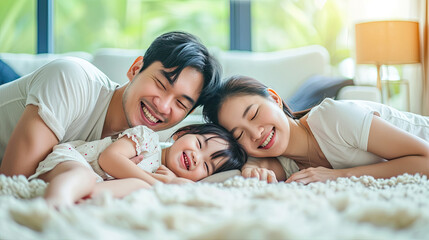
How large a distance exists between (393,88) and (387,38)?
0.95m

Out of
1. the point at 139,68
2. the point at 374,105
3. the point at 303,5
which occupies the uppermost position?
the point at 303,5

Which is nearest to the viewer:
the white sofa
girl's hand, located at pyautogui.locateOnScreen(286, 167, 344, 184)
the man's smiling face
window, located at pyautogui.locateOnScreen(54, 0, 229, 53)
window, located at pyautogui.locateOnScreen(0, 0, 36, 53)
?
girl's hand, located at pyautogui.locateOnScreen(286, 167, 344, 184)

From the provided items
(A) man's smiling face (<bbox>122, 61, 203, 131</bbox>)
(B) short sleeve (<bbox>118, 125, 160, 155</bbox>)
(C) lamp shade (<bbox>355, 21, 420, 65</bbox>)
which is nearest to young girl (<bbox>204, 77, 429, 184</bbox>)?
(A) man's smiling face (<bbox>122, 61, 203, 131</bbox>)

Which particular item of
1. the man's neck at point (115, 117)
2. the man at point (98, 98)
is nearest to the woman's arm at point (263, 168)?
the man at point (98, 98)

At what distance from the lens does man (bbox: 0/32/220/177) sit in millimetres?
1138

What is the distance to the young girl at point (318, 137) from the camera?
1291 millimetres

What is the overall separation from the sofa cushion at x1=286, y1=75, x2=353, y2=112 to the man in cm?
92

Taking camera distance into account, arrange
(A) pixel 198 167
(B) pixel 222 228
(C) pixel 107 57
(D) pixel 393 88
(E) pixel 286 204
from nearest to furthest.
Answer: (B) pixel 222 228 < (E) pixel 286 204 < (A) pixel 198 167 < (C) pixel 107 57 < (D) pixel 393 88

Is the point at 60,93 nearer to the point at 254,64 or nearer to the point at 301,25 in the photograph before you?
the point at 254,64

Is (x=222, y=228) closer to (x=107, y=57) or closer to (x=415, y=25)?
(x=107, y=57)

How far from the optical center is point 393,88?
12.0ft

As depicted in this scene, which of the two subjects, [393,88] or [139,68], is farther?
[393,88]

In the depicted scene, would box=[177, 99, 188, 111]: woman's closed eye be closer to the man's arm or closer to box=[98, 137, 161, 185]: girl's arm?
box=[98, 137, 161, 185]: girl's arm

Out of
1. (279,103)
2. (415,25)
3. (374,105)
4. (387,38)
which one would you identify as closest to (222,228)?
(279,103)
